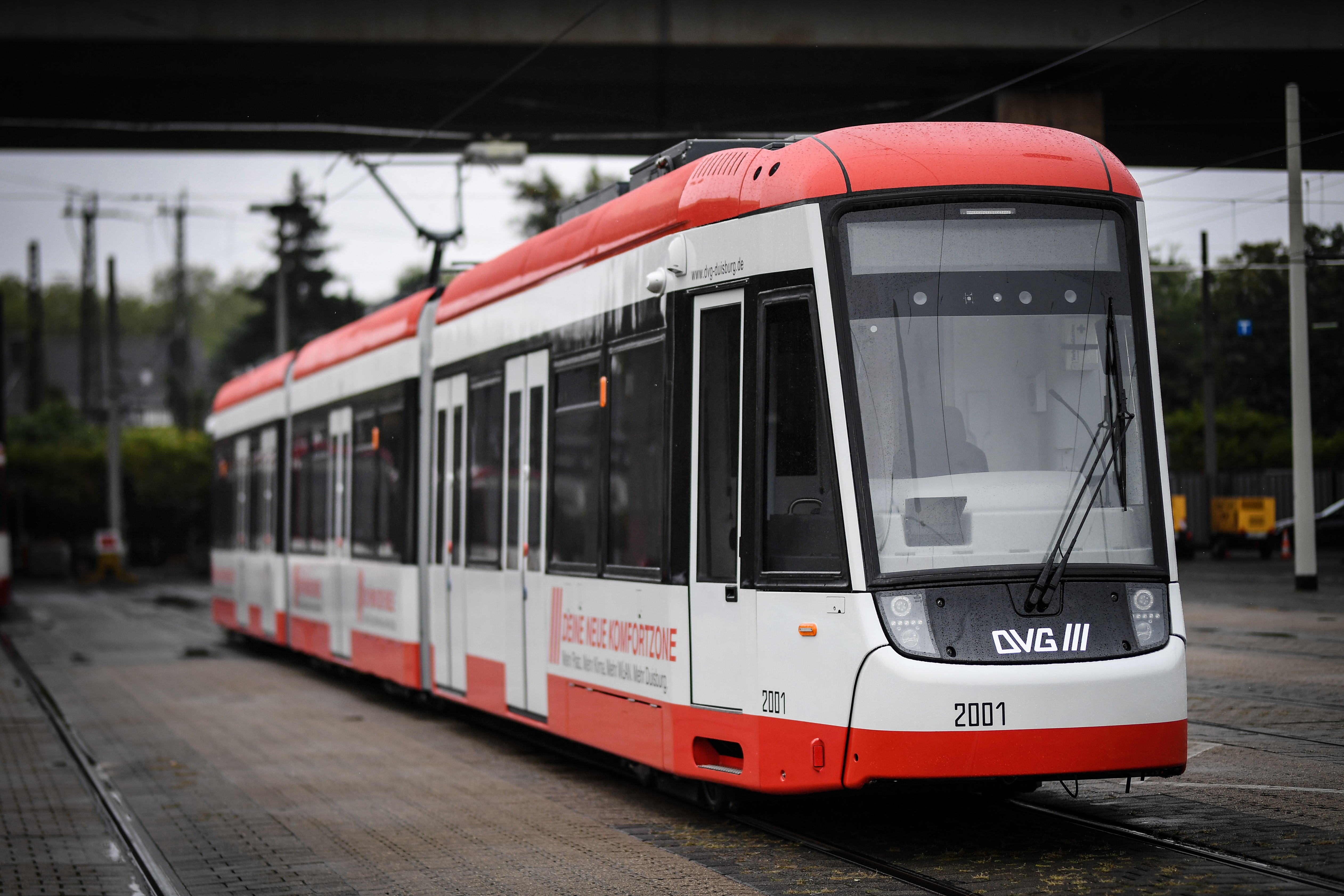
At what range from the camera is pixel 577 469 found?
10.2 m

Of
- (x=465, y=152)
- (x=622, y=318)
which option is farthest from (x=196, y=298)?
(x=622, y=318)

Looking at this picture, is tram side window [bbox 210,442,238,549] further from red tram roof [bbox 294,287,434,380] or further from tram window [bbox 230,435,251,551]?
red tram roof [bbox 294,287,434,380]

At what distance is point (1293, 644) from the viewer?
1480cm

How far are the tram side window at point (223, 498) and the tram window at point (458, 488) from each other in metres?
10.7

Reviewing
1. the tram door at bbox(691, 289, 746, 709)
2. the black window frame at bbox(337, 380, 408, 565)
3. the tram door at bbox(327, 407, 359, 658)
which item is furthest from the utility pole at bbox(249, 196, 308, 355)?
the tram door at bbox(691, 289, 746, 709)

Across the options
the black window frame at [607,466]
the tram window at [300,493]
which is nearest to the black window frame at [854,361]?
the black window frame at [607,466]

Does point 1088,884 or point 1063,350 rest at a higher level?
point 1063,350

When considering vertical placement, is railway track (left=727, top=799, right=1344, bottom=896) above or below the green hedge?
below

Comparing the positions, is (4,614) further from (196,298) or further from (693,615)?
(196,298)

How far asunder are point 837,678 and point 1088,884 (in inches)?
52.5

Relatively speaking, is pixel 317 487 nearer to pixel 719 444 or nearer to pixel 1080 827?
pixel 719 444

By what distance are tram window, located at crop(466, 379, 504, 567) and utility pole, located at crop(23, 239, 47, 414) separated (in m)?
63.4

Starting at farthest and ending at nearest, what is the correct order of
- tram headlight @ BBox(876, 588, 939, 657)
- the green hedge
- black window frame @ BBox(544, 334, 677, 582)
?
the green hedge → black window frame @ BBox(544, 334, 677, 582) → tram headlight @ BBox(876, 588, 939, 657)

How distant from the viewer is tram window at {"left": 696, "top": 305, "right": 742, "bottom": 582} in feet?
26.7
